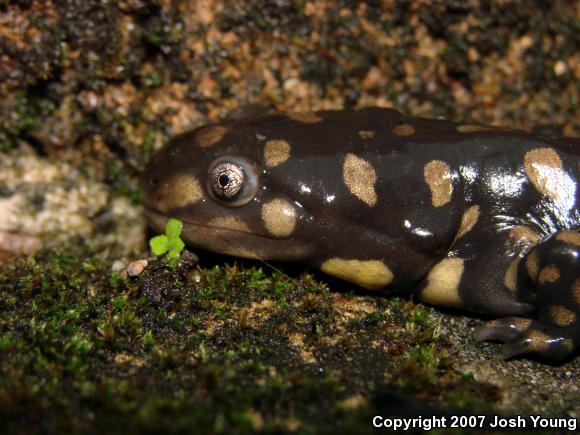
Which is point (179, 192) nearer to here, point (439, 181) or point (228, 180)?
point (228, 180)

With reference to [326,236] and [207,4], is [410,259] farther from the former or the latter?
[207,4]

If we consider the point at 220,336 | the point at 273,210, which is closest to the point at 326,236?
the point at 273,210

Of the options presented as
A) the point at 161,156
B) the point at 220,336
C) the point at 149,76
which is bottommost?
the point at 220,336

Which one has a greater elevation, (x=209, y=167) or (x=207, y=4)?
(x=207, y=4)

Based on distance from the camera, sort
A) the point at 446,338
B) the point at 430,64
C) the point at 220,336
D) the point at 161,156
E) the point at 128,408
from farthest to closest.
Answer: the point at 430,64 < the point at 161,156 < the point at 446,338 < the point at 220,336 < the point at 128,408

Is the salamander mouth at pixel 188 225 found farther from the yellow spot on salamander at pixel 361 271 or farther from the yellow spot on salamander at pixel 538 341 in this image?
the yellow spot on salamander at pixel 538 341

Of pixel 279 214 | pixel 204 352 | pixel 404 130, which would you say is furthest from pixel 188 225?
pixel 404 130

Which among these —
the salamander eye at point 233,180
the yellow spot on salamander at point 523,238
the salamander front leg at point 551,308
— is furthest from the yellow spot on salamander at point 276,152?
the salamander front leg at point 551,308
